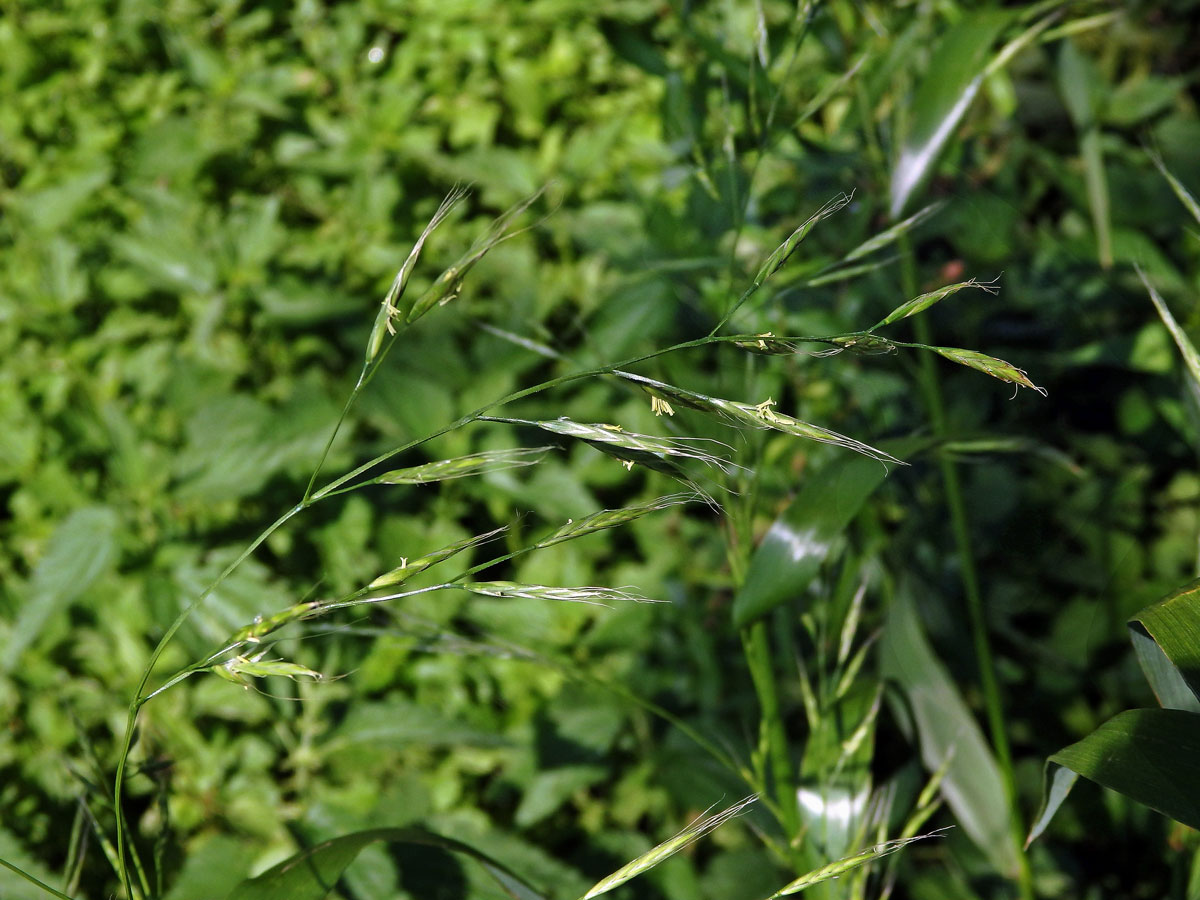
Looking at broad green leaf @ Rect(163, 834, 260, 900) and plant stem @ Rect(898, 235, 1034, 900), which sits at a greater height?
plant stem @ Rect(898, 235, 1034, 900)

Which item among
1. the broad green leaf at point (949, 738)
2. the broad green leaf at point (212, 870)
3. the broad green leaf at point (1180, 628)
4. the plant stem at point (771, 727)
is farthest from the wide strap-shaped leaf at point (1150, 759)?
the broad green leaf at point (212, 870)

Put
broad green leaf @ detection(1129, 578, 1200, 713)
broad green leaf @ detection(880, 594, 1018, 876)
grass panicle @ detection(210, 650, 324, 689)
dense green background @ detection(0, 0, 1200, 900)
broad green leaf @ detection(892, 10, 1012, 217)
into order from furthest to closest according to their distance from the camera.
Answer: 1. dense green background @ detection(0, 0, 1200, 900)
2. broad green leaf @ detection(880, 594, 1018, 876)
3. broad green leaf @ detection(892, 10, 1012, 217)
4. broad green leaf @ detection(1129, 578, 1200, 713)
5. grass panicle @ detection(210, 650, 324, 689)

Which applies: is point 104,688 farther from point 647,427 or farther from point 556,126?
point 556,126

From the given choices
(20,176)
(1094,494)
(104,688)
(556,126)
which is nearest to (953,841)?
(1094,494)

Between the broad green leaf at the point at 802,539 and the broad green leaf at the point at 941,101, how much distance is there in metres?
0.26

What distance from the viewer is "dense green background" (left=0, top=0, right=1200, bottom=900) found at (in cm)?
100

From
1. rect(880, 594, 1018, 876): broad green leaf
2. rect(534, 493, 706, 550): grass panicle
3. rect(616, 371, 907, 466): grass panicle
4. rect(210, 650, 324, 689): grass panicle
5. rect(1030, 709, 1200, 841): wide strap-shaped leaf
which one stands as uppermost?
rect(616, 371, 907, 466): grass panicle

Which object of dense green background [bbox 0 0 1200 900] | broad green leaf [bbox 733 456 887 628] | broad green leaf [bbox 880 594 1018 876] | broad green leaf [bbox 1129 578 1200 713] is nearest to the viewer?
broad green leaf [bbox 1129 578 1200 713]

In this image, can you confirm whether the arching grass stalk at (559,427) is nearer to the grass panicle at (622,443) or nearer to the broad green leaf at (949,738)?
the grass panicle at (622,443)

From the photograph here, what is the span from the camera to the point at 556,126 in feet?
5.44

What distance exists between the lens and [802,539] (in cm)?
63

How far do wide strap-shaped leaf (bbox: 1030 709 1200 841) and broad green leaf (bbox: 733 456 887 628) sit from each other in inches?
7.0

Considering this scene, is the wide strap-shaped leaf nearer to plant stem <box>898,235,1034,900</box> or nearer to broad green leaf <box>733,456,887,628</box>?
broad green leaf <box>733,456,887,628</box>

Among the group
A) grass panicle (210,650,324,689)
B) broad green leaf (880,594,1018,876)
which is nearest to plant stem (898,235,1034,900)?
broad green leaf (880,594,1018,876)
